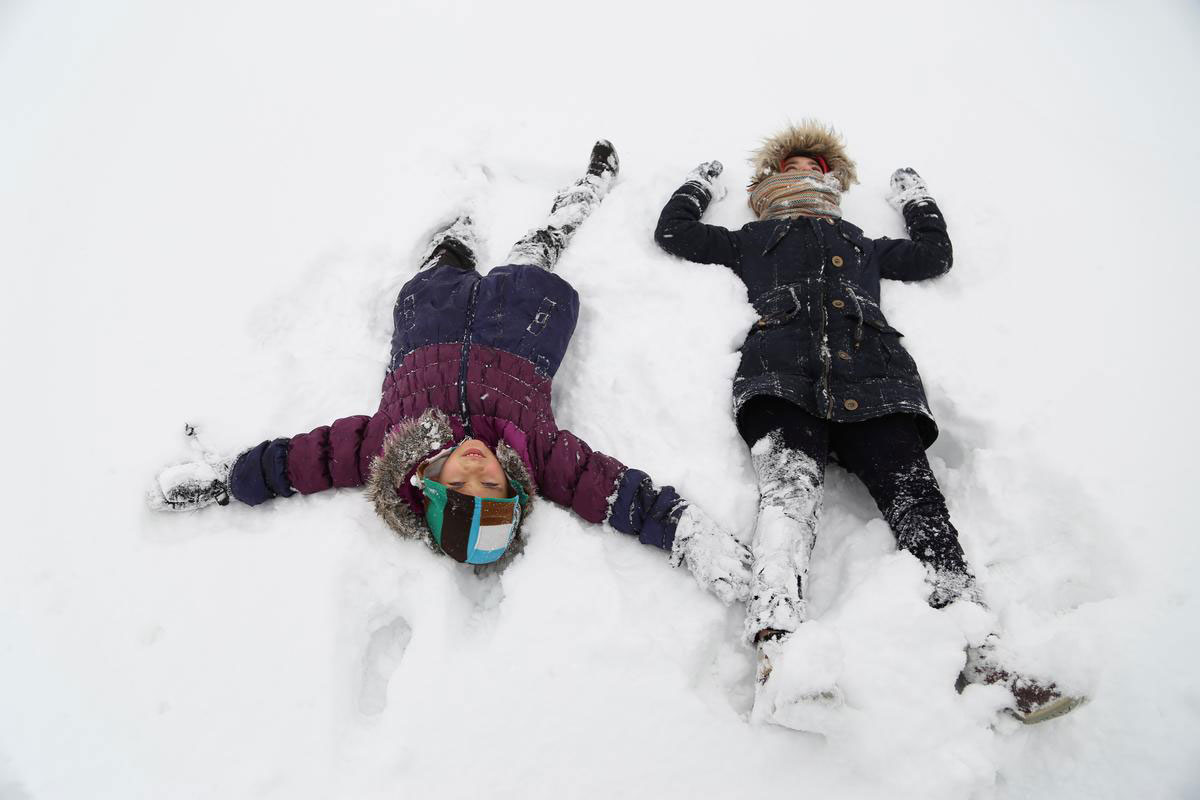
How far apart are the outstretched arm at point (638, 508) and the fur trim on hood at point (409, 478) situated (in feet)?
0.38

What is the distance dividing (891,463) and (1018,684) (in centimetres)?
71

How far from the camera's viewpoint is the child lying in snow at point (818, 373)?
184 cm

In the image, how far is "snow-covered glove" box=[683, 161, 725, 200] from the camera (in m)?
2.97

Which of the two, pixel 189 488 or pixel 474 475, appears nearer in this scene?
pixel 474 475

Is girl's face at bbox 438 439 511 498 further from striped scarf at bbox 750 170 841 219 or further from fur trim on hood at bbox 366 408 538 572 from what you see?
striped scarf at bbox 750 170 841 219

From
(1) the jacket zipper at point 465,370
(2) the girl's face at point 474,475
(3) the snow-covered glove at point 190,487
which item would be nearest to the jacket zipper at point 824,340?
(2) the girl's face at point 474,475

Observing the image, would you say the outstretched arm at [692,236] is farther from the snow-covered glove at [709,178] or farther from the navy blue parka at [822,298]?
the snow-covered glove at [709,178]

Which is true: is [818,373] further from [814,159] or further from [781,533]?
[814,159]

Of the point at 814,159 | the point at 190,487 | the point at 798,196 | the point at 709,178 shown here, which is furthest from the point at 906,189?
the point at 190,487

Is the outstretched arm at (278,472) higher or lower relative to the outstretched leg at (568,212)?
lower

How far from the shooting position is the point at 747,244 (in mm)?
2695

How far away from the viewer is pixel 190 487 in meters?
2.14

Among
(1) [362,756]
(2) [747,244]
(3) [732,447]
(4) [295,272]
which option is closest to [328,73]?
(4) [295,272]

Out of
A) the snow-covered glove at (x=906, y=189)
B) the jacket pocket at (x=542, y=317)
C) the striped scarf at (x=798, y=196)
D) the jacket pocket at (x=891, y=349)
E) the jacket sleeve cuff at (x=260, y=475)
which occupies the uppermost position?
the snow-covered glove at (x=906, y=189)
